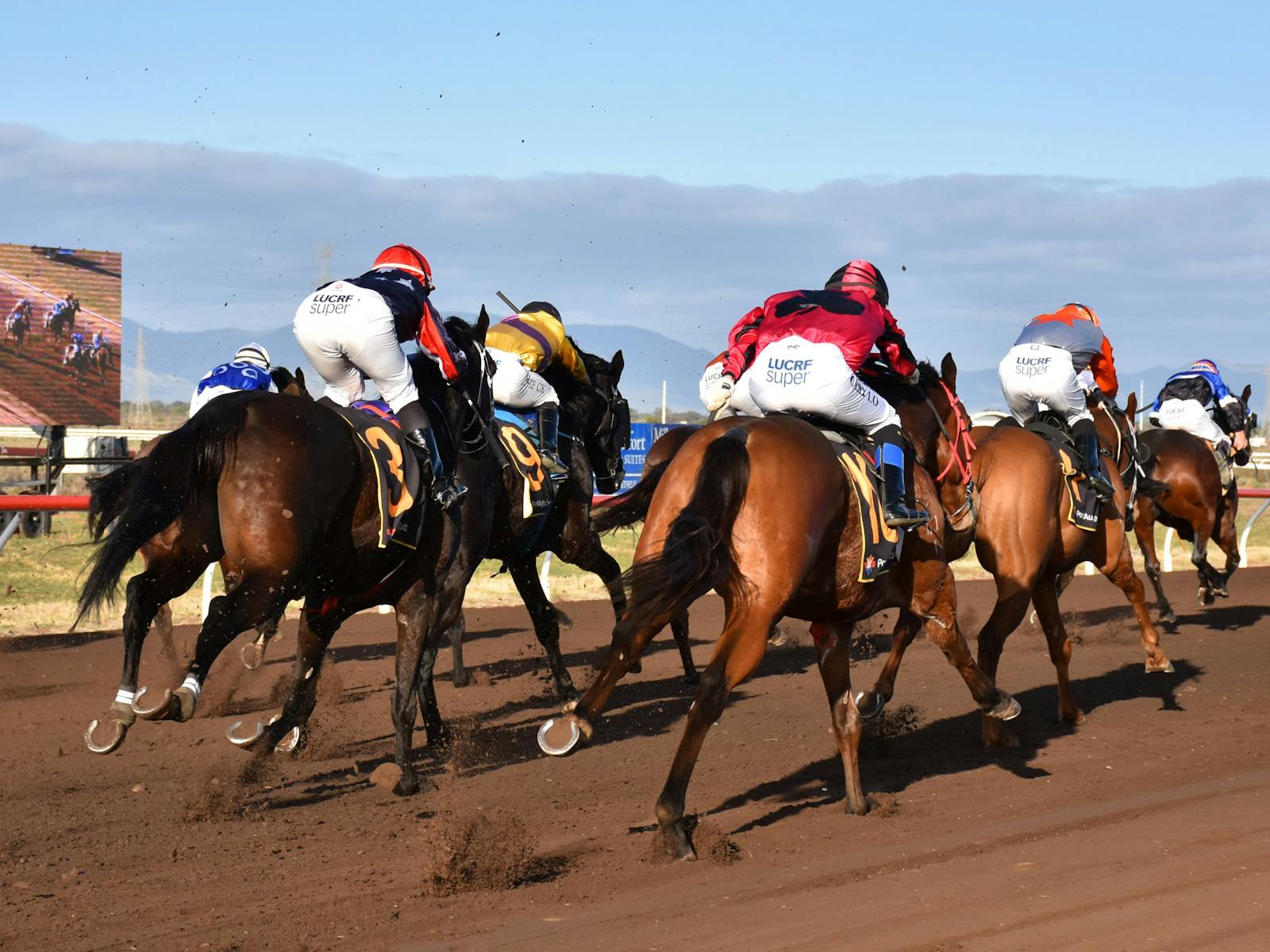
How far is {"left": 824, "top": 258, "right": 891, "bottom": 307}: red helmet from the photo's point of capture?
6.83 metres

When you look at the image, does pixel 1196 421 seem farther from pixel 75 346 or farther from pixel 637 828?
pixel 75 346

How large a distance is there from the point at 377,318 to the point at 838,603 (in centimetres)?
253

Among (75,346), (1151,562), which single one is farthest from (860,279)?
(75,346)

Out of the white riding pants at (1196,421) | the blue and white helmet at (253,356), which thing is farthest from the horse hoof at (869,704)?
the white riding pants at (1196,421)

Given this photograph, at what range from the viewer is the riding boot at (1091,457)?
857 centimetres

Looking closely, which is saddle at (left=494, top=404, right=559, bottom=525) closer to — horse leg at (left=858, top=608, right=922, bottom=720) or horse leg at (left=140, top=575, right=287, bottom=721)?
horse leg at (left=858, top=608, right=922, bottom=720)

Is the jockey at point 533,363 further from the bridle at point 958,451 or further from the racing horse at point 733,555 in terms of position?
the racing horse at point 733,555

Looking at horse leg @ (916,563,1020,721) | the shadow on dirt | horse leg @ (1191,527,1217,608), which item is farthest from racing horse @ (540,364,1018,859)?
horse leg @ (1191,527,1217,608)

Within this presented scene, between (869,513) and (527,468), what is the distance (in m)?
2.99

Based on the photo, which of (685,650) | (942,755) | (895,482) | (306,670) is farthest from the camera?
(685,650)

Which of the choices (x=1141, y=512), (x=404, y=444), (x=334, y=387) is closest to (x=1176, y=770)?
(x=404, y=444)

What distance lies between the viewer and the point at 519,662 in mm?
10508

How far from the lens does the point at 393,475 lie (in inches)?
256

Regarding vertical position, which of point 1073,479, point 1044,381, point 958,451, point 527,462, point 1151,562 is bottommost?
point 1151,562
